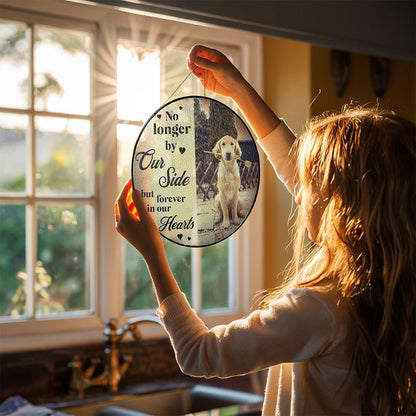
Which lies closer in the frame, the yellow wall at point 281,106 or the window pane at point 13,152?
the window pane at point 13,152

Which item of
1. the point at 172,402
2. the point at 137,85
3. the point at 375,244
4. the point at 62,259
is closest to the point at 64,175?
the point at 62,259

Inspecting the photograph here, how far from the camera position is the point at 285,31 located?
7.82ft

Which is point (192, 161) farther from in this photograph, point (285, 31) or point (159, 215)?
point (285, 31)

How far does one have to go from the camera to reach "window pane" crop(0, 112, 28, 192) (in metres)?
2.38

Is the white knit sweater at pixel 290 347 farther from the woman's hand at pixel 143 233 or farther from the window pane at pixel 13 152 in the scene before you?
the window pane at pixel 13 152

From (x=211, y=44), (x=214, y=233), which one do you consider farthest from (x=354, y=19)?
(x=214, y=233)

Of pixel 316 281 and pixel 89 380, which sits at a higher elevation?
pixel 316 281

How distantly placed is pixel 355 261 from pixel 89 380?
1498mm

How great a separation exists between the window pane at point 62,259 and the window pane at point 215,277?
0.52 meters

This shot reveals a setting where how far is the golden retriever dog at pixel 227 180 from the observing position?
1.13 meters

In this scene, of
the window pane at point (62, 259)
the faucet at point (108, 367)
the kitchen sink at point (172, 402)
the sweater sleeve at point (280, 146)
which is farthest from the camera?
the window pane at point (62, 259)

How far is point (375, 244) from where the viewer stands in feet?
3.66

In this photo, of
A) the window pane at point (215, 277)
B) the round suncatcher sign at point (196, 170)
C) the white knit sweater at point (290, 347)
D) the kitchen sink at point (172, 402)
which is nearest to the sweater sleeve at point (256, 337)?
the white knit sweater at point (290, 347)

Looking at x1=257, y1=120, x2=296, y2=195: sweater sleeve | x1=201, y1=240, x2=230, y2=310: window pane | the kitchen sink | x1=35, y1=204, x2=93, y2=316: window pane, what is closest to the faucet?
the kitchen sink
